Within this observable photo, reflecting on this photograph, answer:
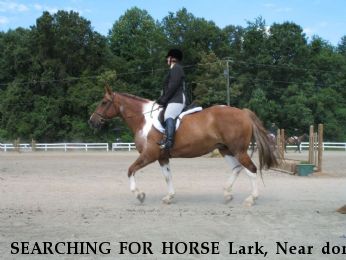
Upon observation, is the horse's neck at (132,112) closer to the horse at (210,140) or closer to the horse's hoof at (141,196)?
the horse at (210,140)

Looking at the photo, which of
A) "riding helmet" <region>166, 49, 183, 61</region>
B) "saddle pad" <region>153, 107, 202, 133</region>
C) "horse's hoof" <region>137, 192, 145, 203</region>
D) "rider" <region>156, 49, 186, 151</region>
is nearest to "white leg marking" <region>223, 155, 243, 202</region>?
"saddle pad" <region>153, 107, 202, 133</region>

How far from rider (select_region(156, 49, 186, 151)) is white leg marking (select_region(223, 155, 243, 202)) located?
4.95ft

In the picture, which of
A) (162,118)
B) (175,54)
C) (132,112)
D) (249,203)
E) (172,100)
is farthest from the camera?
(132,112)

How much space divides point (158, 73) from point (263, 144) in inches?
2380

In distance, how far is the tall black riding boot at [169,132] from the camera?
998 cm

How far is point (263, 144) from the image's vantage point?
10383mm

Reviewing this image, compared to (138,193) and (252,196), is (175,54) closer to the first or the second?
(138,193)

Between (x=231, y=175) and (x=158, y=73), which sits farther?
(x=158, y=73)

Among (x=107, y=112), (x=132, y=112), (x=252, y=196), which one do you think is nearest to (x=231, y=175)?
(x=252, y=196)

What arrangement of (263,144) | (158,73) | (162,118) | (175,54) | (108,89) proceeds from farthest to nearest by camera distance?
1. (158,73)
2. (108,89)
3. (175,54)
4. (263,144)
5. (162,118)

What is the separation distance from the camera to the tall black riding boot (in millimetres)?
9984

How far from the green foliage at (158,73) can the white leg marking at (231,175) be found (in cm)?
4905

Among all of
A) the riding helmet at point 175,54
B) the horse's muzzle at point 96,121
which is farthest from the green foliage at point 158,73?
the riding helmet at point 175,54

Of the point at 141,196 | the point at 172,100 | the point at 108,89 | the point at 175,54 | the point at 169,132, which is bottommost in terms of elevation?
the point at 141,196
